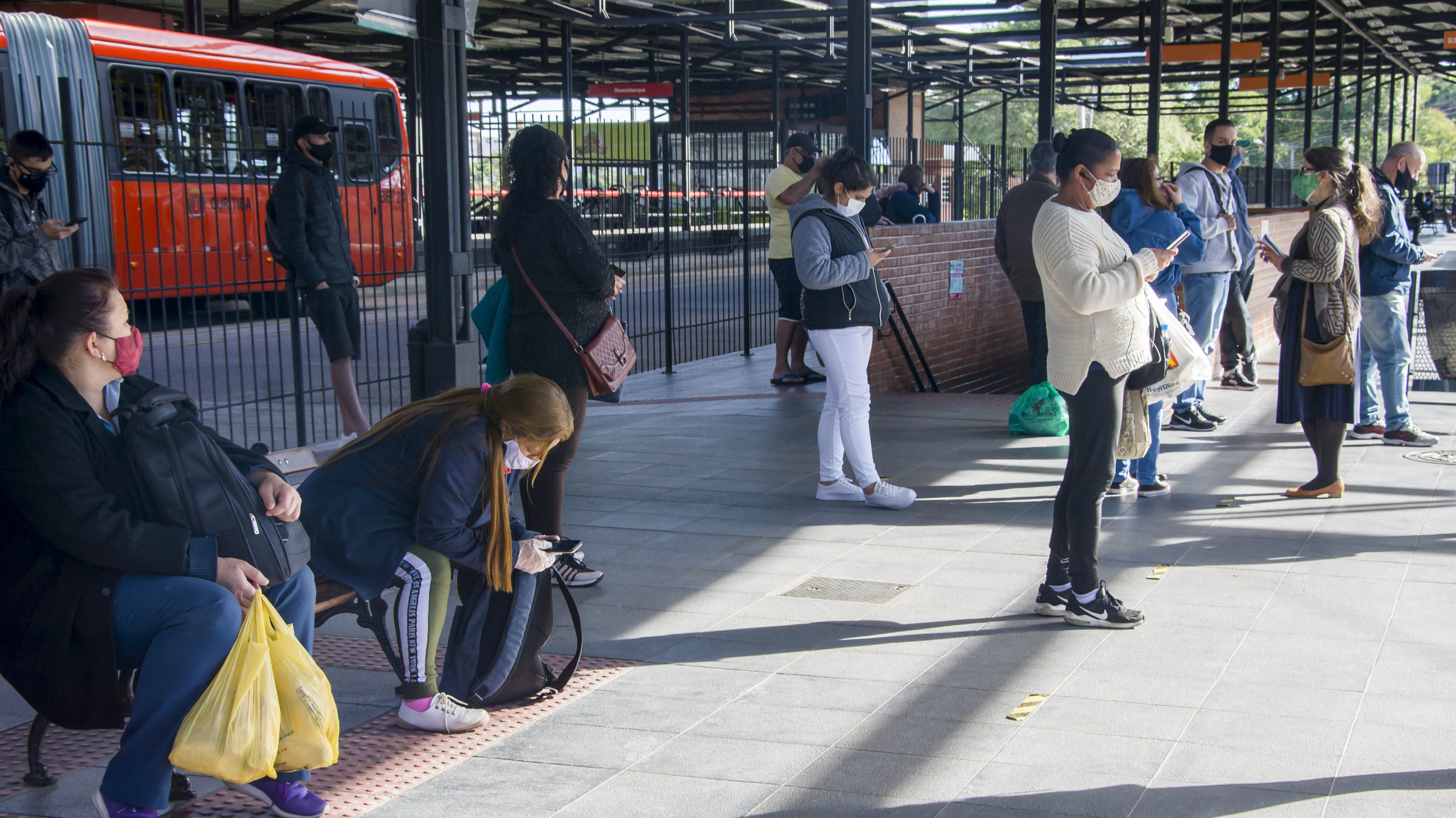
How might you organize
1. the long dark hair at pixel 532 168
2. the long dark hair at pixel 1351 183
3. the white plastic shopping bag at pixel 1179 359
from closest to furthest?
the long dark hair at pixel 532 168, the white plastic shopping bag at pixel 1179 359, the long dark hair at pixel 1351 183

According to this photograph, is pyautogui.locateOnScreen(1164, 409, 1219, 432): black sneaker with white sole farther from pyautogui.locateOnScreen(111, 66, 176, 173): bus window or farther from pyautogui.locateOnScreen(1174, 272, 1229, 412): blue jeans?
pyautogui.locateOnScreen(111, 66, 176, 173): bus window

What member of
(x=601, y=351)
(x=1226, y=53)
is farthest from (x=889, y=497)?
(x=1226, y=53)

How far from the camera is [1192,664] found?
4.42 metres

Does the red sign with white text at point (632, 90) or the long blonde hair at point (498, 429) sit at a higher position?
the red sign with white text at point (632, 90)

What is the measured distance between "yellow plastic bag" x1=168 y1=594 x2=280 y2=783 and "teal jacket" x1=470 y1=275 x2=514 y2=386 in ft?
7.68

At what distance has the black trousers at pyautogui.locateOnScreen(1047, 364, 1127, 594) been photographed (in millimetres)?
4773

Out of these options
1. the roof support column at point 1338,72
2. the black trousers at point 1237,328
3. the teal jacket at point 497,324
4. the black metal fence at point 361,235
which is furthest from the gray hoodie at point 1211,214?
the roof support column at point 1338,72

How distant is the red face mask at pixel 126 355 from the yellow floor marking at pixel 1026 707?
2597 millimetres

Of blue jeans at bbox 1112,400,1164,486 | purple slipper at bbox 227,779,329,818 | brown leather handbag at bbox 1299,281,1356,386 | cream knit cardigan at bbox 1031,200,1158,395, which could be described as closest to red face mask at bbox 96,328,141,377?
purple slipper at bbox 227,779,329,818

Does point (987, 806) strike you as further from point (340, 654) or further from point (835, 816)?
point (340, 654)

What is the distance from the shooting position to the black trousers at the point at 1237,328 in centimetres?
Result: 1045

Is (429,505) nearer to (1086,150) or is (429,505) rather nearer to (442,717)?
(442,717)

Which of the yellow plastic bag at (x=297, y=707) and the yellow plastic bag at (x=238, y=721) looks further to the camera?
the yellow plastic bag at (x=297, y=707)

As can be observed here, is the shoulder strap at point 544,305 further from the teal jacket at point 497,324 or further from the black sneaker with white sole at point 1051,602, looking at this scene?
the black sneaker with white sole at point 1051,602
